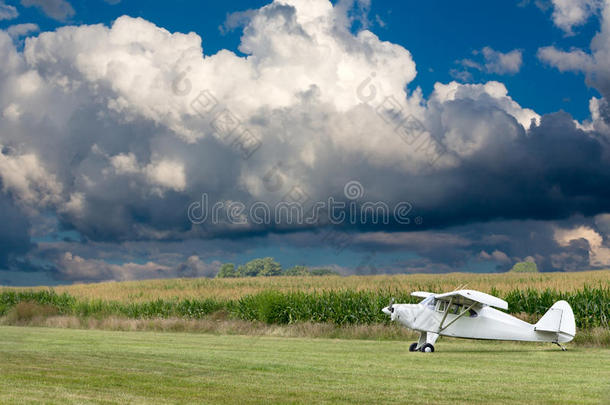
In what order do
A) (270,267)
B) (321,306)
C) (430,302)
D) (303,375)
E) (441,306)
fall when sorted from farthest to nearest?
(270,267)
(321,306)
(430,302)
(441,306)
(303,375)

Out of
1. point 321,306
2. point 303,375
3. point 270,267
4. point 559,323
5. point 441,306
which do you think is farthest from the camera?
point 270,267

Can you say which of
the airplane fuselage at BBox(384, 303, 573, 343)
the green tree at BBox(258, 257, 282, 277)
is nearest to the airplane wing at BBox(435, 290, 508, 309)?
the airplane fuselage at BBox(384, 303, 573, 343)

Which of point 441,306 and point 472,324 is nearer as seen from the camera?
point 472,324

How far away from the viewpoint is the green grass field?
40.7 feet

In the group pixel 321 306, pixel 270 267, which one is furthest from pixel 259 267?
pixel 321 306

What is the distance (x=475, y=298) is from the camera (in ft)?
69.9

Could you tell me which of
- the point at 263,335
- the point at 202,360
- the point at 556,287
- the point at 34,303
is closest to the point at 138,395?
the point at 202,360

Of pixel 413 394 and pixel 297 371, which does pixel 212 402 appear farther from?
pixel 297 371

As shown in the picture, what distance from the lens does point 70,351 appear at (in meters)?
23.2

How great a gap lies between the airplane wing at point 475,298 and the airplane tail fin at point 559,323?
8.62 ft

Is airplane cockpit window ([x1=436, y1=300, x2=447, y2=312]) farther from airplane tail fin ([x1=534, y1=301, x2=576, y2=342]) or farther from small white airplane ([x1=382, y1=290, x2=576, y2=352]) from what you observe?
airplane tail fin ([x1=534, y1=301, x2=576, y2=342])

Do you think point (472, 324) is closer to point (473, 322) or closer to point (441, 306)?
point (473, 322)

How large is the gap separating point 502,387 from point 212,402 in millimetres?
6204

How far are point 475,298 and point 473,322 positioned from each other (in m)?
1.74
